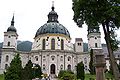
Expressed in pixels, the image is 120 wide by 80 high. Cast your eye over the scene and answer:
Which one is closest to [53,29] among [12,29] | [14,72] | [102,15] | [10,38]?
[12,29]

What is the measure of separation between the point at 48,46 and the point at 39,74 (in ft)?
52.2

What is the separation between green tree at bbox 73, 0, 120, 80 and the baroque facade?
4841 centimetres

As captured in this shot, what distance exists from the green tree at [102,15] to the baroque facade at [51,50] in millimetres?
48409

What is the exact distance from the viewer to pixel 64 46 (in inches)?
2958

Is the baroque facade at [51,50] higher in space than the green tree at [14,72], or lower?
higher

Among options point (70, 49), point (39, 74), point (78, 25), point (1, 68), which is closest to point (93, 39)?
point (70, 49)

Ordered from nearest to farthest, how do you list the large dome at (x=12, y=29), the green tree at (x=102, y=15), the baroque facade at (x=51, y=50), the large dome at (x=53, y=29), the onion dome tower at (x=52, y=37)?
the green tree at (x=102, y=15) → the baroque facade at (x=51, y=50) → the onion dome tower at (x=52, y=37) → the large dome at (x=53, y=29) → the large dome at (x=12, y=29)

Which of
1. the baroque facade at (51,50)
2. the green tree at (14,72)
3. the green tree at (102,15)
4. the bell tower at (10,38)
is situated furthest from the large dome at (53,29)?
the green tree at (102,15)

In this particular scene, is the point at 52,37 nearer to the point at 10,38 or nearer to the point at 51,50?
the point at 51,50

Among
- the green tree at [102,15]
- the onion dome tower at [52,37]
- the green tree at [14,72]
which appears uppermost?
the onion dome tower at [52,37]

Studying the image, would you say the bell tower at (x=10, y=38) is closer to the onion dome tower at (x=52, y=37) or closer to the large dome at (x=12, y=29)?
the large dome at (x=12, y=29)

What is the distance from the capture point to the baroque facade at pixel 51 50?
7188 centimetres

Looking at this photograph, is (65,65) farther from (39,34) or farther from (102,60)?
(102,60)

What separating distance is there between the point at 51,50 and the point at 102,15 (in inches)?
2002
